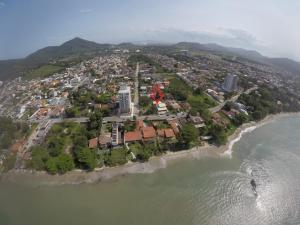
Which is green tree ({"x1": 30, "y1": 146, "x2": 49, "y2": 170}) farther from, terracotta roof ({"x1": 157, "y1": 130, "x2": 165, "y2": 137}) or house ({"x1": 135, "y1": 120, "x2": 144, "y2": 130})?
terracotta roof ({"x1": 157, "y1": 130, "x2": 165, "y2": 137})

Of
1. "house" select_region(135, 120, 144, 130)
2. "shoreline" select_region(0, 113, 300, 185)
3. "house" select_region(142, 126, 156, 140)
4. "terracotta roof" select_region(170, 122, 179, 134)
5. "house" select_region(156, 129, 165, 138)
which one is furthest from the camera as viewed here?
"house" select_region(135, 120, 144, 130)

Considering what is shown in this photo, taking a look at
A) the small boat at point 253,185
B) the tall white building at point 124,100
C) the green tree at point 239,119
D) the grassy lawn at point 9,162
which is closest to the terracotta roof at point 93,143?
the tall white building at point 124,100

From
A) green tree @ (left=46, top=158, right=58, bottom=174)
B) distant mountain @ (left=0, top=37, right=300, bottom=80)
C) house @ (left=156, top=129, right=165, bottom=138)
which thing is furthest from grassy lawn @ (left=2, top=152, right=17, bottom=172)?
distant mountain @ (left=0, top=37, right=300, bottom=80)

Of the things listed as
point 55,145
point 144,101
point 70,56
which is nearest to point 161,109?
point 144,101

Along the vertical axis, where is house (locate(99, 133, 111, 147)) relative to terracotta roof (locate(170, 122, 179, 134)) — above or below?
below

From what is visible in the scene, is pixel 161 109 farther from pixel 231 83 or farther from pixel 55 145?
pixel 231 83

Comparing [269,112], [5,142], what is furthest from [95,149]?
[269,112]
